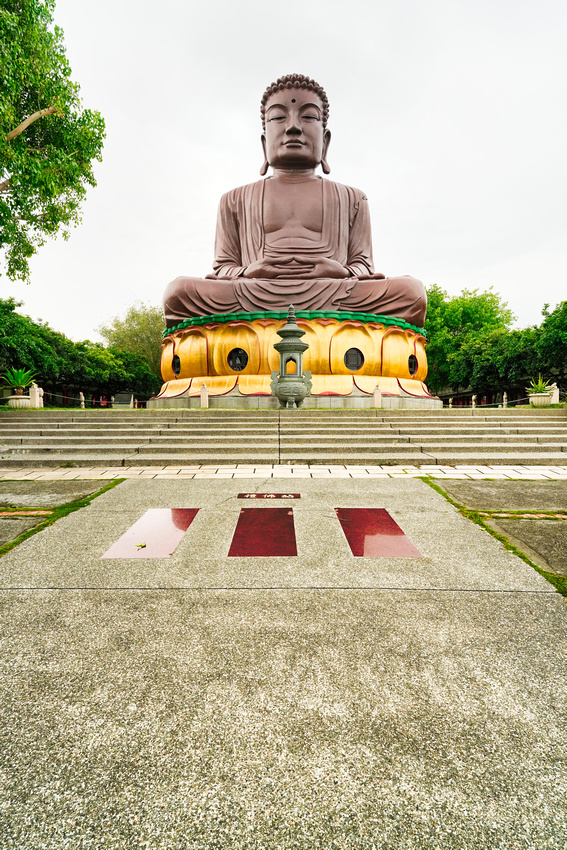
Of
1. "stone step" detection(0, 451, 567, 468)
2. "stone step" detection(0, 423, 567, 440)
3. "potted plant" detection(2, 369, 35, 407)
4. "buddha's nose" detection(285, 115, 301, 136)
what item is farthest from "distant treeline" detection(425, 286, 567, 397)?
"potted plant" detection(2, 369, 35, 407)

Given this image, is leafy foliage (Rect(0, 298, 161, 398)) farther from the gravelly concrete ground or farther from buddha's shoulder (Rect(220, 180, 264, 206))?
the gravelly concrete ground

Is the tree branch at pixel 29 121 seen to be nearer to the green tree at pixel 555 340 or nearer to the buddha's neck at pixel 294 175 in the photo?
the buddha's neck at pixel 294 175

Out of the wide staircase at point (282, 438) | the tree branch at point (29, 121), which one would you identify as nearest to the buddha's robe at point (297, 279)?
the tree branch at point (29, 121)

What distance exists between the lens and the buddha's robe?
57.1 ft

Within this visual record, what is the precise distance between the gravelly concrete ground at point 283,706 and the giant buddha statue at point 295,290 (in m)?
14.2

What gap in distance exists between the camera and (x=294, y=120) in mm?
18031

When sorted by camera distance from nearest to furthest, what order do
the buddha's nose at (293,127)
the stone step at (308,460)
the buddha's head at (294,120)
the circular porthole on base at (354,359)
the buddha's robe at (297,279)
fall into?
the stone step at (308,460)
the circular porthole on base at (354,359)
the buddha's robe at (297,279)
the buddha's nose at (293,127)
the buddha's head at (294,120)

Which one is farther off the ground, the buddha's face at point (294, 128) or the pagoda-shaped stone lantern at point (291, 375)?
the buddha's face at point (294, 128)

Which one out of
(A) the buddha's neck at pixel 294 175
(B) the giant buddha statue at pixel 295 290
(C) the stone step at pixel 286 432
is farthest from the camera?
(A) the buddha's neck at pixel 294 175

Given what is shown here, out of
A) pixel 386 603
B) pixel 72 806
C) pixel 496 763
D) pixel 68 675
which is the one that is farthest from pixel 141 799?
pixel 386 603

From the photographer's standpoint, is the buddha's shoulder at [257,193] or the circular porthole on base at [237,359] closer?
the circular porthole on base at [237,359]

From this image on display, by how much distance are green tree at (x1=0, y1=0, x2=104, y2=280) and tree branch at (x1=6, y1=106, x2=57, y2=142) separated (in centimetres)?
2

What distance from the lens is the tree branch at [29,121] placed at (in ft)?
32.9

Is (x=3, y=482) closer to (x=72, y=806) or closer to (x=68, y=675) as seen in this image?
(x=68, y=675)
